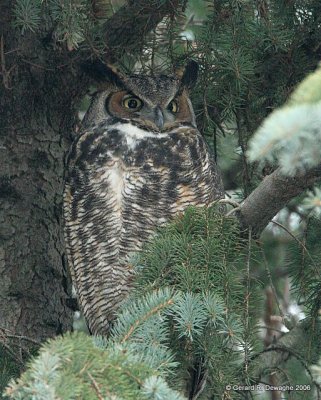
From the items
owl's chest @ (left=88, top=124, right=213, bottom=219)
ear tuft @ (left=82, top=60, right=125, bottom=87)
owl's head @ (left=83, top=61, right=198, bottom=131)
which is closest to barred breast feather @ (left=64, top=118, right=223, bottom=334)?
owl's chest @ (left=88, top=124, right=213, bottom=219)

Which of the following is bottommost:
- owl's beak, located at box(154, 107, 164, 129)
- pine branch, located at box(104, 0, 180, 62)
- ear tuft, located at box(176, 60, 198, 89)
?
owl's beak, located at box(154, 107, 164, 129)

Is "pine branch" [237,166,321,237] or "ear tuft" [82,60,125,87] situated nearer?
"pine branch" [237,166,321,237]

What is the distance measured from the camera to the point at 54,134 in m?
3.30

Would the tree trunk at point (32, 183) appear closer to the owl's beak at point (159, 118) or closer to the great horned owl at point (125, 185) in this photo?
the great horned owl at point (125, 185)

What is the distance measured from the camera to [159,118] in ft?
10.2

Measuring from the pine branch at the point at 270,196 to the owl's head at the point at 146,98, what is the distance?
2.26 ft

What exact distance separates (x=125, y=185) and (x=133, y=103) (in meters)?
0.47

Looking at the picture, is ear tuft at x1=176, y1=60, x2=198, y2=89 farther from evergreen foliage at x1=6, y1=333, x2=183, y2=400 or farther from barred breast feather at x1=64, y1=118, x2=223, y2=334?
evergreen foliage at x1=6, y1=333, x2=183, y2=400

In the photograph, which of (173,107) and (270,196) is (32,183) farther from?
(270,196)

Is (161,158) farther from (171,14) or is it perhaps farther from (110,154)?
(171,14)

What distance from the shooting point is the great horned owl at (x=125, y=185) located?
9.39 ft

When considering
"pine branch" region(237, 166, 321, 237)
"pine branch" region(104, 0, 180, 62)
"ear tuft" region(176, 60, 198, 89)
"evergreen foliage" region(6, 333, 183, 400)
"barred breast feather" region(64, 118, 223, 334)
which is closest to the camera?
"evergreen foliage" region(6, 333, 183, 400)

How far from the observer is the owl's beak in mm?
3080

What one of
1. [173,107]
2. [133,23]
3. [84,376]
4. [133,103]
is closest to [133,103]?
[133,103]
